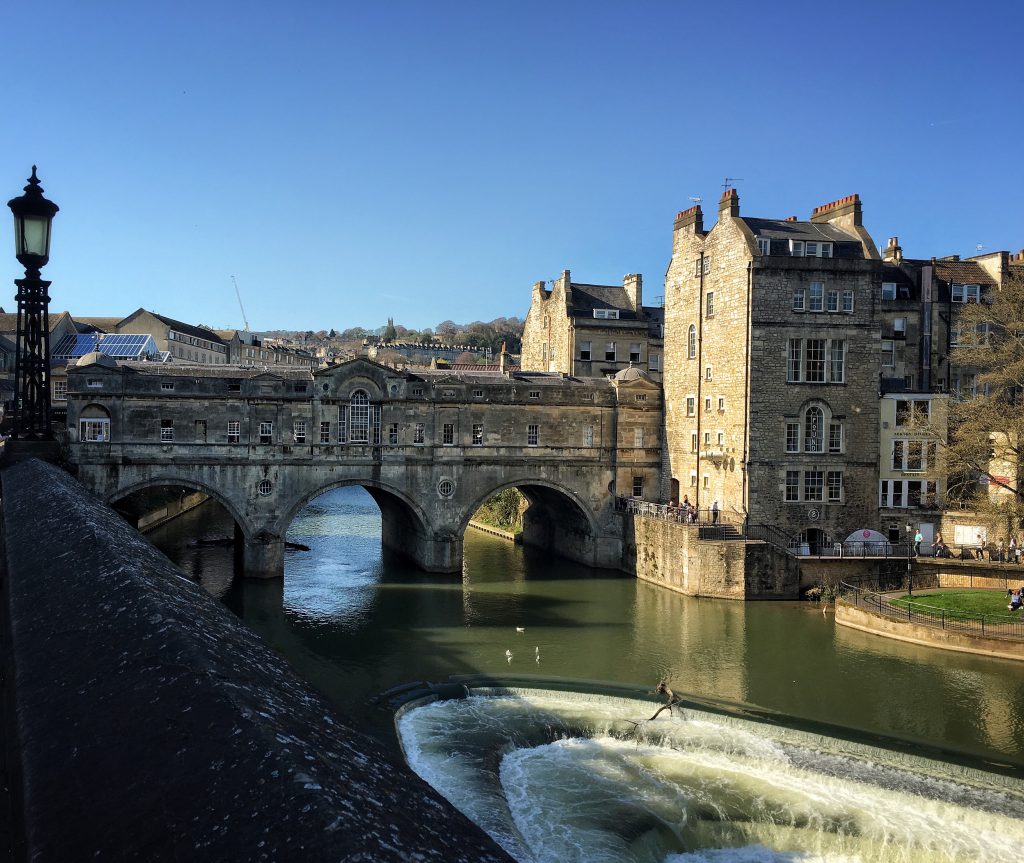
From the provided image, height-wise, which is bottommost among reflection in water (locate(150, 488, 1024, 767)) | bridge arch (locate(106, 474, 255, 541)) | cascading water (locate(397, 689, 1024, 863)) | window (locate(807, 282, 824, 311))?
cascading water (locate(397, 689, 1024, 863))

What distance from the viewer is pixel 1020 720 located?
23.3 m

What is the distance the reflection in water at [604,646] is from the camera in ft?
79.2

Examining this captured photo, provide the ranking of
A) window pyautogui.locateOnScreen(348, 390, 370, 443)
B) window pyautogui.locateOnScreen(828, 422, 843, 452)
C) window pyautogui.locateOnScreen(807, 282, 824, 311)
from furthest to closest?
1. window pyautogui.locateOnScreen(348, 390, 370, 443)
2. window pyautogui.locateOnScreen(828, 422, 843, 452)
3. window pyautogui.locateOnScreen(807, 282, 824, 311)

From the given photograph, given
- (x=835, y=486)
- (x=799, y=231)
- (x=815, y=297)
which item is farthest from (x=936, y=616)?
(x=799, y=231)

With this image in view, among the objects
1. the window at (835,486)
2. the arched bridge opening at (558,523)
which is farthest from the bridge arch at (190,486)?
the window at (835,486)

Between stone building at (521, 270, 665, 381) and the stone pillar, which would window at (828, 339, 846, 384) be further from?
the stone pillar

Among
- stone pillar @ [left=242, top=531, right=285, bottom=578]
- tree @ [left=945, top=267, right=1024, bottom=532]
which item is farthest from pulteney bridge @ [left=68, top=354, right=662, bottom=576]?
tree @ [left=945, top=267, right=1024, bottom=532]

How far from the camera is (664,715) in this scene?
902 inches

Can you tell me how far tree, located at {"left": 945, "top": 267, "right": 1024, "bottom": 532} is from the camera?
3622 cm

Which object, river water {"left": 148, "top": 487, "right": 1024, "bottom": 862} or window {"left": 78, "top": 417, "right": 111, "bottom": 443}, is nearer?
river water {"left": 148, "top": 487, "right": 1024, "bottom": 862}

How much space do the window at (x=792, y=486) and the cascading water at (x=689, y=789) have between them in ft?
63.4

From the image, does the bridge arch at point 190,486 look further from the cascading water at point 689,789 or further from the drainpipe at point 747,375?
the drainpipe at point 747,375

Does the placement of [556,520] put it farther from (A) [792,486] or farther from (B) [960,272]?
(B) [960,272]

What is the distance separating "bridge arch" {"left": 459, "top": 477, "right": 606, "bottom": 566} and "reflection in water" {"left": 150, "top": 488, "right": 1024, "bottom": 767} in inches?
58.1
